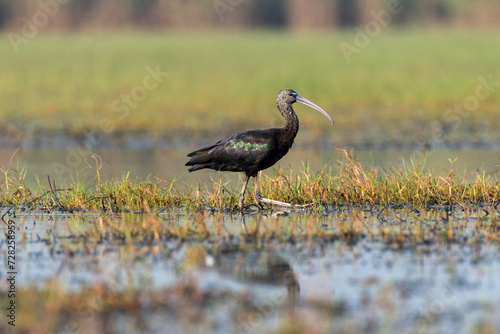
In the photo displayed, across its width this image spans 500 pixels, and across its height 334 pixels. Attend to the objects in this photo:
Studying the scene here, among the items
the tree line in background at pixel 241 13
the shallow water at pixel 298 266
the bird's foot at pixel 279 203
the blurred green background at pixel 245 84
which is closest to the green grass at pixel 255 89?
the blurred green background at pixel 245 84

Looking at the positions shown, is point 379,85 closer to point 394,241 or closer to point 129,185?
point 129,185

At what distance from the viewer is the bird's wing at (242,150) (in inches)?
398

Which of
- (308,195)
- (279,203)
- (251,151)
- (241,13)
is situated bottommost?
(279,203)

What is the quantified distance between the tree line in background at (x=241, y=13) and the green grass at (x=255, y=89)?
22014 mm

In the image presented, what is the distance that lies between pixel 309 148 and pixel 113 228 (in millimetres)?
9374

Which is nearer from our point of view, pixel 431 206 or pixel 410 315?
pixel 410 315

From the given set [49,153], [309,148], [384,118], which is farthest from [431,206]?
[384,118]

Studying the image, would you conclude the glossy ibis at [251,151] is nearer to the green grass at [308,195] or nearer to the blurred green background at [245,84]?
the green grass at [308,195]

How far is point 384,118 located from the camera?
70.5ft

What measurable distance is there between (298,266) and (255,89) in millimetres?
18964

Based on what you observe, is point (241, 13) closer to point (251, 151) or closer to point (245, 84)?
point (245, 84)

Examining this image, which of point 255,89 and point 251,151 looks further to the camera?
point 255,89

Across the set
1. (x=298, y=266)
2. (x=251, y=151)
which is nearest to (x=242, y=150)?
(x=251, y=151)

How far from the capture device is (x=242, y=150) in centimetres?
1014
